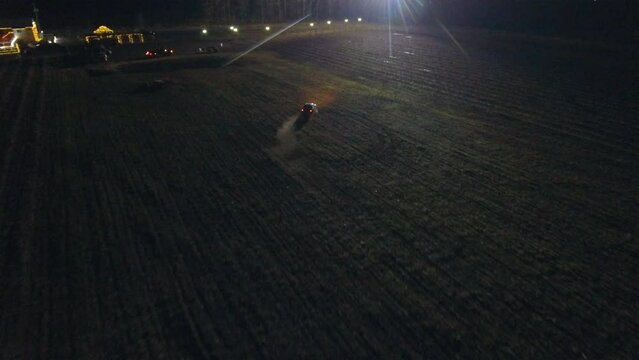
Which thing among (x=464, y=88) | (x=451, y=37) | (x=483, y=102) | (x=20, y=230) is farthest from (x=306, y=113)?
(x=451, y=37)

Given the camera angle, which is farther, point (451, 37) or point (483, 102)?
point (451, 37)

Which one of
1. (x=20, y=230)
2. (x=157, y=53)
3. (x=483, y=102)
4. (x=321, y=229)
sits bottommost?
(x=321, y=229)

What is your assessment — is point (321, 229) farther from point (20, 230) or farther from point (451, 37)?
point (451, 37)

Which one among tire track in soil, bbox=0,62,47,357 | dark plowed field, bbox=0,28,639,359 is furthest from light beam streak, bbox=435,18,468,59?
tire track in soil, bbox=0,62,47,357

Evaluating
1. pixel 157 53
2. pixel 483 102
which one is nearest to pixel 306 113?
pixel 483 102

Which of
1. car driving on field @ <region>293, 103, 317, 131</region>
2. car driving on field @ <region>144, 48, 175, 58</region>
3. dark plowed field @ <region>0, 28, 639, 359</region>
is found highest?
car driving on field @ <region>144, 48, 175, 58</region>

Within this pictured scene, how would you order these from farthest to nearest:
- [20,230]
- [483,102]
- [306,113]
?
[483,102] → [306,113] → [20,230]

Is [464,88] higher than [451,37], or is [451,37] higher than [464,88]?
[451,37]

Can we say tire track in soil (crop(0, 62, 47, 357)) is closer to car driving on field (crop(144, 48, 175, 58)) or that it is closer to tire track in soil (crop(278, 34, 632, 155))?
car driving on field (crop(144, 48, 175, 58))

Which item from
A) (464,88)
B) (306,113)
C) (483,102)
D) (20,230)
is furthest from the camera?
(464,88)
